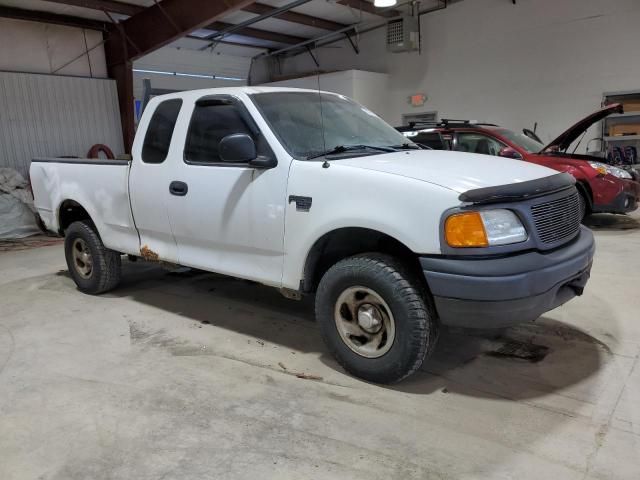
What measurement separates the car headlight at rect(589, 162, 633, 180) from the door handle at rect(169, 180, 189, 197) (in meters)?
6.12

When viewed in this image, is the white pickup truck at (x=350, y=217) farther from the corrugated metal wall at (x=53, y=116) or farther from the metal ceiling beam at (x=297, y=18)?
the metal ceiling beam at (x=297, y=18)

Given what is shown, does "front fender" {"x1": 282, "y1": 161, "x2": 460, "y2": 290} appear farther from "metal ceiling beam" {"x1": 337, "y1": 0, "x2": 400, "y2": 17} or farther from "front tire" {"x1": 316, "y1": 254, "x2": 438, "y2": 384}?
"metal ceiling beam" {"x1": 337, "y1": 0, "x2": 400, "y2": 17}

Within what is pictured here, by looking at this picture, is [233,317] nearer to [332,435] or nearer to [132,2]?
[332,435]

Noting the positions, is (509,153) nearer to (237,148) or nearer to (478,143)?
(478,143)

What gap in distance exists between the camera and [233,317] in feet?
13.4

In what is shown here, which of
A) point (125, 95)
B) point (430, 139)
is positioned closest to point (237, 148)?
point (430, 139)

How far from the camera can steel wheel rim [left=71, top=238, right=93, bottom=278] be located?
15.7 ft

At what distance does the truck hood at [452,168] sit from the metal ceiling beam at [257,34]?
11.2 metres

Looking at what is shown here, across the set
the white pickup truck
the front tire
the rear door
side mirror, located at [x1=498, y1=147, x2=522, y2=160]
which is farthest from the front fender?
side mirror, located at [x1=498, y1=147, x2=522, y2=160]

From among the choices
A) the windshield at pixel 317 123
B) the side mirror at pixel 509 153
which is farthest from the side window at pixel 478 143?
the windshield at pixel 317 123

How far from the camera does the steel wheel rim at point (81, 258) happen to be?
480 centimetres

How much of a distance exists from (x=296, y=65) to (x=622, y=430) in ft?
50.3

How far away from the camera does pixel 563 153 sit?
25.2 feet

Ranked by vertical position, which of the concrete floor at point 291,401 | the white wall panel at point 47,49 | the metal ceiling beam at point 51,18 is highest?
the metal ceiling beam at point 51,18
